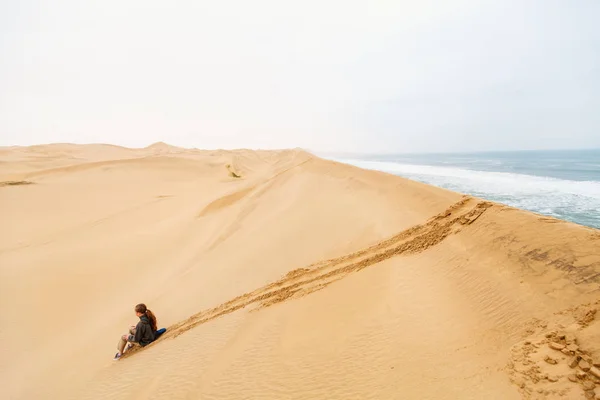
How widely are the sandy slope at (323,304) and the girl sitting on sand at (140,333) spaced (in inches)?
9.1

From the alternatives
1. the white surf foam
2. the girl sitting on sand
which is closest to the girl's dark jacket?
the girl sitting on sand

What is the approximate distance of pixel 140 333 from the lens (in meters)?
5.47

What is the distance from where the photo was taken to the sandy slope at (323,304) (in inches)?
136

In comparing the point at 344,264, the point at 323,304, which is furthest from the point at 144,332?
the point at 344,264

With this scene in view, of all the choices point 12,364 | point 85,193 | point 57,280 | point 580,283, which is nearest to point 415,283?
point 580,283

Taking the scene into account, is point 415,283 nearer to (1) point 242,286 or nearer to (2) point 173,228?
(1) point 242,286

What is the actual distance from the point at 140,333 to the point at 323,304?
325 cm

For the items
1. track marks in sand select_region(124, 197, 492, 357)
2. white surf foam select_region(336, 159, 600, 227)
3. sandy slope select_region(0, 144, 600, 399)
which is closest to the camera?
sandy slope select_region(0, 144, 600, 399)

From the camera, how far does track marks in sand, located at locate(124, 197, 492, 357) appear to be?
5.91m

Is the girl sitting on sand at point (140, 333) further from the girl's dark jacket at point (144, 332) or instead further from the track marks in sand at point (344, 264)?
the track marks in sand at point (344, 264)

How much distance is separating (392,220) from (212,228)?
673cm

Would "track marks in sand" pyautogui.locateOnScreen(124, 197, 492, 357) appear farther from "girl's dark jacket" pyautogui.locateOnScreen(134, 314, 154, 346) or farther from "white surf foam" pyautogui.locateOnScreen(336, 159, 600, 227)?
"white surf foam" pyautogui.locateOnScreen(336, 159, 600, 227)

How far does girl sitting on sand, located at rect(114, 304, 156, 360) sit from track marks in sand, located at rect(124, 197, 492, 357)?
17 centimetres

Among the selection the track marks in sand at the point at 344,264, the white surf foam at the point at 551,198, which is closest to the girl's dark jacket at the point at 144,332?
the track marks in sand at the point at 344,264
